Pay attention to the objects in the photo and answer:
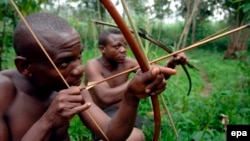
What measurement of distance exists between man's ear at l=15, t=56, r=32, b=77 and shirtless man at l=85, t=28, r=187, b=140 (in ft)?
5.64

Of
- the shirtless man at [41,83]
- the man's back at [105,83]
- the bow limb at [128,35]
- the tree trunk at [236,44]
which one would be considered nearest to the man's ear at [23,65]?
the shirtless man at [41,83]

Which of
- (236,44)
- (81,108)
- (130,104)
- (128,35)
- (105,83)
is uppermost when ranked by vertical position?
(128,35)

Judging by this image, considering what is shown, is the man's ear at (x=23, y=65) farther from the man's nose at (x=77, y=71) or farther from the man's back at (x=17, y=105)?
the man's nose at (x=77, y=71)

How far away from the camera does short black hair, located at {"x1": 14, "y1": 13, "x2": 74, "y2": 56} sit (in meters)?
1.38

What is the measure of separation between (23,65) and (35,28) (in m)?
0.14

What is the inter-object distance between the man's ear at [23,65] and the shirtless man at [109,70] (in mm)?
1718

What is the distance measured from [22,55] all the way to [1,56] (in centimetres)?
291

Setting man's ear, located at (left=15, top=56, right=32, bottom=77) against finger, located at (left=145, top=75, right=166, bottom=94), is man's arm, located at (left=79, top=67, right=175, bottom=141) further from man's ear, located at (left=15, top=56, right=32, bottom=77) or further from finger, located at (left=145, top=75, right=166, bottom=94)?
man's ear, located at (left=15, top=56, right=32, bottom=77)

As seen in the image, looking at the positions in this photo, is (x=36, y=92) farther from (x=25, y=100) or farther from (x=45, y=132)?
(x=45, y=132)

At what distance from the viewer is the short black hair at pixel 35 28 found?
1380 mm

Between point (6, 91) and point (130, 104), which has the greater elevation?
point (6, 91)

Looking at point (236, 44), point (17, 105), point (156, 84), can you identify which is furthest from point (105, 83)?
point (236, 44)

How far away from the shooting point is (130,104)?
1.41 metres

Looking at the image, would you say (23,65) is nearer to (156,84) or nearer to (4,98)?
(4,98)
